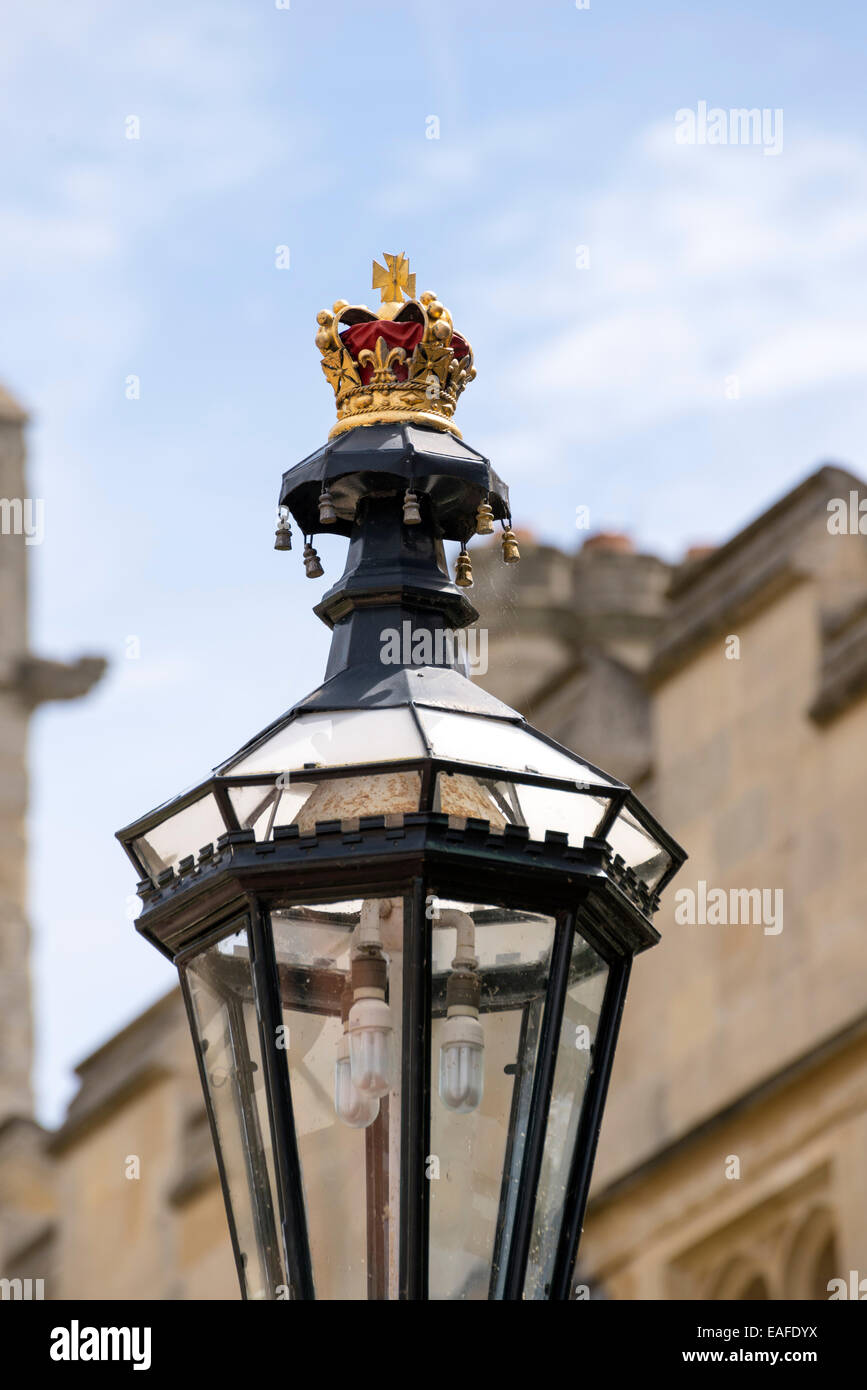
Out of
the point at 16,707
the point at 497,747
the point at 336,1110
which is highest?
the point at 16,707

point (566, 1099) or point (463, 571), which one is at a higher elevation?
point (463, 571)

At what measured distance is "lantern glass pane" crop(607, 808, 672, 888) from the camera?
16.1 feet

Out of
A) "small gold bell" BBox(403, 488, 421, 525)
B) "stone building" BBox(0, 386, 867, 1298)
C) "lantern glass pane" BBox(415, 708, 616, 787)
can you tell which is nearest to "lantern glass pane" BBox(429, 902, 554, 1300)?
"lantern glass pane" BBox(415, 708, 616, 787)

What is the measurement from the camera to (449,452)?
5281 millimetres

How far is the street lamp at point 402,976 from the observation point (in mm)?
4633

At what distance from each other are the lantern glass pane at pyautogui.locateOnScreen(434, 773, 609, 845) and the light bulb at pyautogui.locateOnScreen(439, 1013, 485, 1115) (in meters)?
0.29

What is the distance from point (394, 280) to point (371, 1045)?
1.49 m

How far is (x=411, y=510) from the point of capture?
5184mm

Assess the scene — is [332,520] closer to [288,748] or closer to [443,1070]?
[288,748]

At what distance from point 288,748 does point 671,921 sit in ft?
35.7

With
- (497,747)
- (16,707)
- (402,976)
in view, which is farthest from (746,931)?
(16,707)

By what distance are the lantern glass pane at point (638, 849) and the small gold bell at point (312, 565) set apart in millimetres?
766

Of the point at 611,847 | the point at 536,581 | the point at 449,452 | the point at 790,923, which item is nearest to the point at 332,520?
the point at 449,452

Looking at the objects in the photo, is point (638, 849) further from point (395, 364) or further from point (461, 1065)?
point (395, 364)
